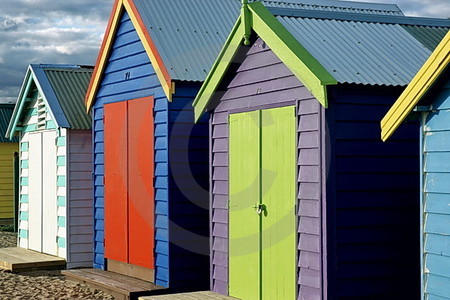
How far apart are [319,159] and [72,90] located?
7999 millimetres

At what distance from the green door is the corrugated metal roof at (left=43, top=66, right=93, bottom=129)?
5344 mm

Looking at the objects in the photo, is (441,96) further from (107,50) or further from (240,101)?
(107,50)

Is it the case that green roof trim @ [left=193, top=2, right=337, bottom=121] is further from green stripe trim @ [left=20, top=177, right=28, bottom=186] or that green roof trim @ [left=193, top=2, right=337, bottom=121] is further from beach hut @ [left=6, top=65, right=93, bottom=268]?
green stripe trim @ [left=20, top=177, right=28, bottom=186]

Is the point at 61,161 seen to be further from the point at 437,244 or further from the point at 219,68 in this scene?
the point at 437,244

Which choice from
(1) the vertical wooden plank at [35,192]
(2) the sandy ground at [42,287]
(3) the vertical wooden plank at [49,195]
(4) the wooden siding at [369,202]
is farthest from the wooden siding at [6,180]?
(4) the wooden siding at [369,202]

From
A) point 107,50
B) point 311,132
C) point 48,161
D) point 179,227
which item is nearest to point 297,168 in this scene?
point 311,132

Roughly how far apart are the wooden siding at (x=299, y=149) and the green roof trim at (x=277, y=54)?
172 millimetres

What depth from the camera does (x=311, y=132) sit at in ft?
26.4

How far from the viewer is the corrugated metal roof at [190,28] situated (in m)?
10.9

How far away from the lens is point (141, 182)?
11.5 metres

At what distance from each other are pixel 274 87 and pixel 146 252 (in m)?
3.68

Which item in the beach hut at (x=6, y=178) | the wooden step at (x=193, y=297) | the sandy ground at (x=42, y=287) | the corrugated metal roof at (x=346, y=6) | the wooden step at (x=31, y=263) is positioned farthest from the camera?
the beach hut at (x=6, y=178)

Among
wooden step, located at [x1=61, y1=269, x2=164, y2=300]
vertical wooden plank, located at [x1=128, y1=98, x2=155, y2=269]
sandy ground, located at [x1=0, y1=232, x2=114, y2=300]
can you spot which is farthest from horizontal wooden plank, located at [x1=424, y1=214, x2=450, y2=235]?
sandy ground, located at [x1=0, y1=232, x2=114, y2=300]

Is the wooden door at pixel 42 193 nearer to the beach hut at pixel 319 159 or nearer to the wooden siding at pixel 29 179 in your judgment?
the wooden siding at pixel 29 179
